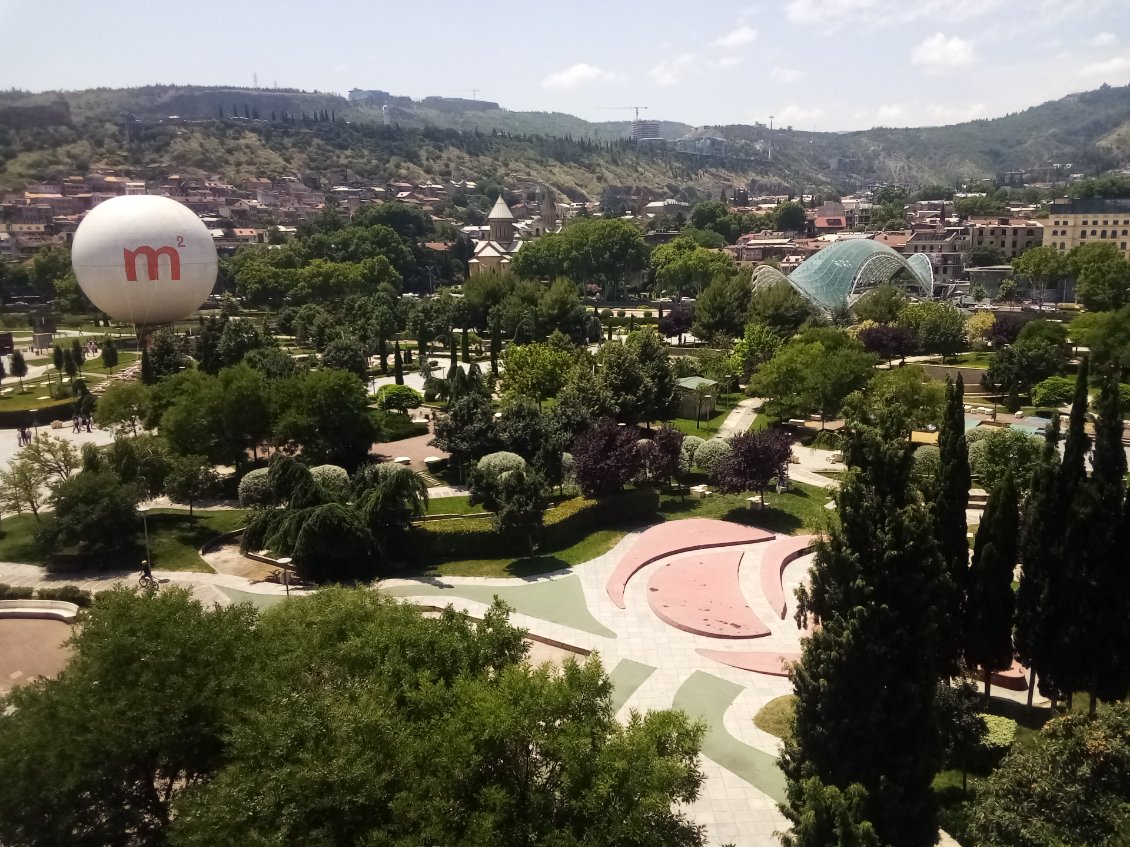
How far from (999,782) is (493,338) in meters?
46.4

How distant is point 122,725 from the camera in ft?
40.1

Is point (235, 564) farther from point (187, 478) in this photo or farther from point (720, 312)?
point (720, 312)

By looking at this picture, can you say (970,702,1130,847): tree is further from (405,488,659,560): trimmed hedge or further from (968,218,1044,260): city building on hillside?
(968,218,1044,260): city building on hillside

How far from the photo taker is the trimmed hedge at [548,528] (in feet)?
88.6

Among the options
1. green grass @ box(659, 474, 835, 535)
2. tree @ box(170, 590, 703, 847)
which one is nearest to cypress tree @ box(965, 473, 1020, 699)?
tree @ box(170, 590, 703, 847)

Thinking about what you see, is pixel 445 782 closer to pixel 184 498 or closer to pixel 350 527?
pixel 350 527

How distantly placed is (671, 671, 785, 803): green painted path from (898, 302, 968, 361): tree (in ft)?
137

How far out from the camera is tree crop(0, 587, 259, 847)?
11781 millimetres

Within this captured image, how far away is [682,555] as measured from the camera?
1090 inches

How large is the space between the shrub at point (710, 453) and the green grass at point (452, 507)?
33.1 ft

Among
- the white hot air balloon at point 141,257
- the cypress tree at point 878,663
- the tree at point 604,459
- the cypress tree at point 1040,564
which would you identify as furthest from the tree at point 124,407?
the cypress tree at point 1040,564

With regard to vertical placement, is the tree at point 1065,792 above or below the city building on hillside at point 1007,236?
below

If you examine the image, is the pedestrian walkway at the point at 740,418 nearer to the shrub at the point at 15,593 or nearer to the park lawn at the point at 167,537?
the park lawn at the point at 167,537

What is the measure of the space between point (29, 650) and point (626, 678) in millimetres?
15681
